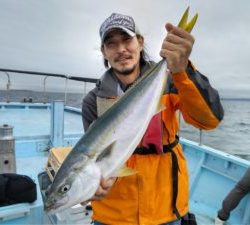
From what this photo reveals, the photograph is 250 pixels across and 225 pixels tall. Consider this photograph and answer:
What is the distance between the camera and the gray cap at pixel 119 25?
2.80 m

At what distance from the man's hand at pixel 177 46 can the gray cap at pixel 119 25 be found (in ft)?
2.38

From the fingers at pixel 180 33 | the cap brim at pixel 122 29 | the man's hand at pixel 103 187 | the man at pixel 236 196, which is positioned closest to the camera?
the fingers at pixel 180 33

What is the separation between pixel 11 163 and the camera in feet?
16.5

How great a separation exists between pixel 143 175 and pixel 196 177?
402 centimetres

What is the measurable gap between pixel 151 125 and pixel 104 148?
0.66 m

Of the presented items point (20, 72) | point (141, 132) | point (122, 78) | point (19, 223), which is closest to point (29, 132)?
point (20, 72)

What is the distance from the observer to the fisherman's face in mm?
2834

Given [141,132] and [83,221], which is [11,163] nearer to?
[83,221]

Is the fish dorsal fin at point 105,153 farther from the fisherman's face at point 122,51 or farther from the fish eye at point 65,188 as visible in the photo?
the fisherman's face at point 122,51

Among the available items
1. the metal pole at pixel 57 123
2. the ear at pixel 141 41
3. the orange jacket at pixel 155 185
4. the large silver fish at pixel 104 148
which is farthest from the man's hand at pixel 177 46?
the metal pole at pixel 57 123

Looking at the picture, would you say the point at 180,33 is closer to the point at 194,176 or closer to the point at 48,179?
the point at 48,179

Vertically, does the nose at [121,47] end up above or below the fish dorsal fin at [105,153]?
above

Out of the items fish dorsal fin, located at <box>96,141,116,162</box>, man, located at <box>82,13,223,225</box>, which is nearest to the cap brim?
man, located at <box>82,13,223,225</box>

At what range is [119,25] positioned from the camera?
279 centimetres
